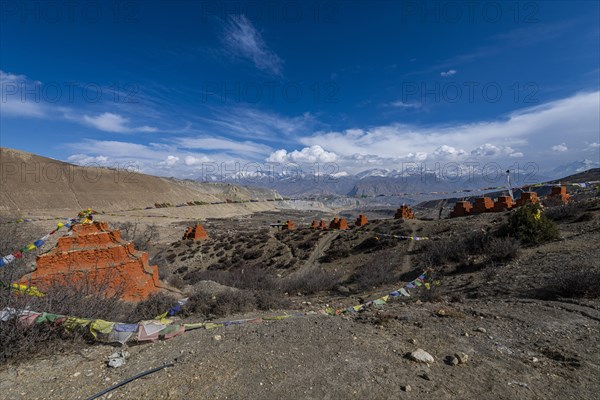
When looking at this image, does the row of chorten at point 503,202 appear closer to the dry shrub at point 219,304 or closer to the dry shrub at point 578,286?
the dry shrub at point 578,286

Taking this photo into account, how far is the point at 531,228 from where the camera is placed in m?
12.9

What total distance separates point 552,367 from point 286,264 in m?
20.6

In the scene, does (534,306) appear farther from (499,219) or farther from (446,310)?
(499,219)

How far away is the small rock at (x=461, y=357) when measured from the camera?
4.37 metres

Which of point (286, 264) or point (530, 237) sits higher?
point (530, 237)

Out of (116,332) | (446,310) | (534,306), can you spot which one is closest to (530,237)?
(534,306)

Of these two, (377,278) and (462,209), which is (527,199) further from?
(377,278)

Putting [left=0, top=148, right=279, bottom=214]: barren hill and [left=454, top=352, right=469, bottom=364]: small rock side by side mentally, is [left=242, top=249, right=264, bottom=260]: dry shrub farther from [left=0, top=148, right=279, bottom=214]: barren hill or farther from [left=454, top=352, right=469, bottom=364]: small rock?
[left=0, top=148, right=279, bottom=214]: barren hill

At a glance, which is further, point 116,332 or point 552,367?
point 116,332

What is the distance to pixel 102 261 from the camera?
10.3 metres

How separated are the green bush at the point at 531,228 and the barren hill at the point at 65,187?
81.0m

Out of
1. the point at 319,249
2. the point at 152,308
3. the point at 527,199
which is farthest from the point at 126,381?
the point at 527,199

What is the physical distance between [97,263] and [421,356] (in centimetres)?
1045

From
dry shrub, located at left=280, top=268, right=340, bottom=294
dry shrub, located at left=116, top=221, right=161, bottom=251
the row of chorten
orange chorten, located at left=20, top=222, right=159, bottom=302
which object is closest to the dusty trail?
dry shrub, located at left=280, top=268, right=340, bottom=294
